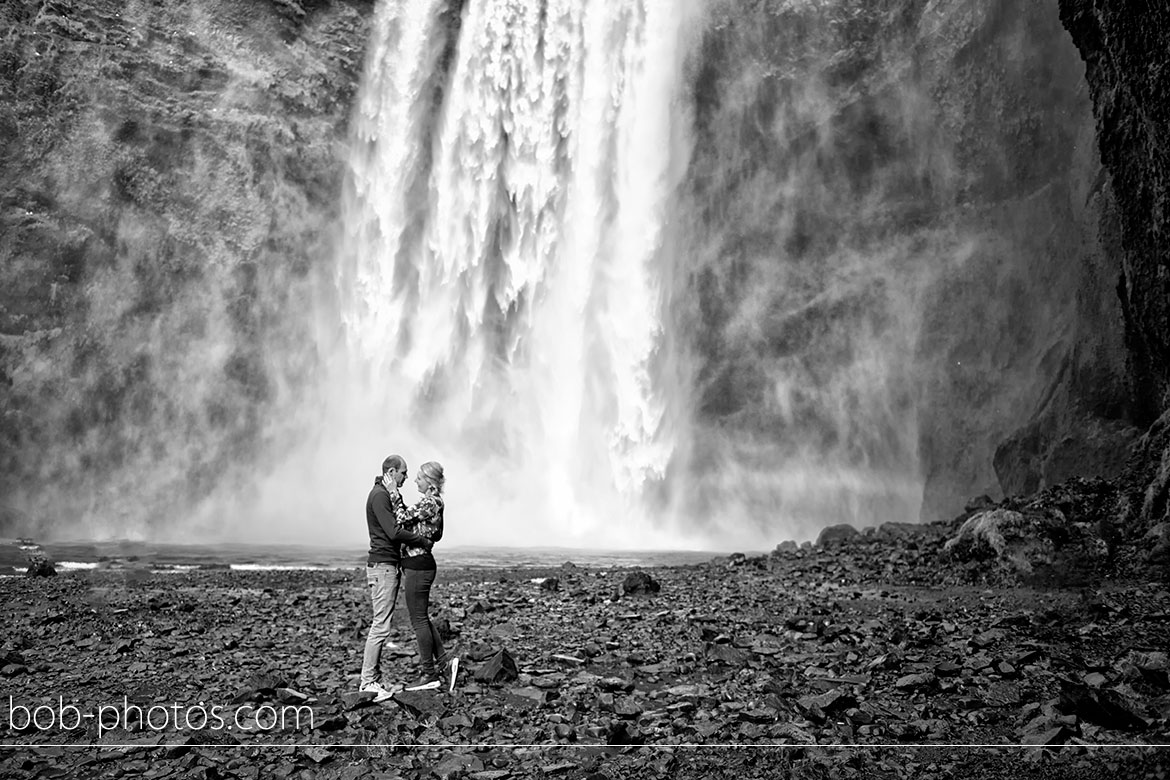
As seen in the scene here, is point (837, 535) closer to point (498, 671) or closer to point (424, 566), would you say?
point (498, 671)

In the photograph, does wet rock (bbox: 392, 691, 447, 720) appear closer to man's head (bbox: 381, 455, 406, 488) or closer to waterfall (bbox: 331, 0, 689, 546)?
man's head (bbox: 381, 455, 406, 488)

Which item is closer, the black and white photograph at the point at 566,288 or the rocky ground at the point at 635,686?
the rocky ground at the point at 635,686

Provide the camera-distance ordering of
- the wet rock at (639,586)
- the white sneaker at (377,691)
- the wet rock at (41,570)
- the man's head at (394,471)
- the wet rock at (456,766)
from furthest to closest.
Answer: the wet rock at (41,570)
the wet rock at (639,586)
the man's head at (394,471)
the white sneaker at (377,691)
the wet rock at (456,766)

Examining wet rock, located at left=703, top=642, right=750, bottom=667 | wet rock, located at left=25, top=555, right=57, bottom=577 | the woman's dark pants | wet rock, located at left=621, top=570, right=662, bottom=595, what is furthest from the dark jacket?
wet rock, located at left=25, top=555, right=57, bottom=577

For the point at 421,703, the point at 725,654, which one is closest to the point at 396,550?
the point at 421,703

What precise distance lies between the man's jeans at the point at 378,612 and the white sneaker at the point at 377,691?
3cm

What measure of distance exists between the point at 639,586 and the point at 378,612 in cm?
600

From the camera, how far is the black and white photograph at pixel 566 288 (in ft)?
57.9

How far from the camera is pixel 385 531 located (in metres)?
A: 6.85

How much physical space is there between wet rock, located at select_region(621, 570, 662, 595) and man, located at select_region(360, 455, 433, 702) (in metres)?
5.75

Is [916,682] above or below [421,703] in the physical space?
above

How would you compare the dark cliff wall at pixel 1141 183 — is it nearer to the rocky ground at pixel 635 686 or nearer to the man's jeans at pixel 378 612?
the rocky ground at pixel 635 686

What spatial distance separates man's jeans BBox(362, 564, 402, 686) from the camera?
6836mm

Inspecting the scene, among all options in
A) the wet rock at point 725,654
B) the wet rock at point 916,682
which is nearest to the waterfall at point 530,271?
the wet rock at point 725,654
